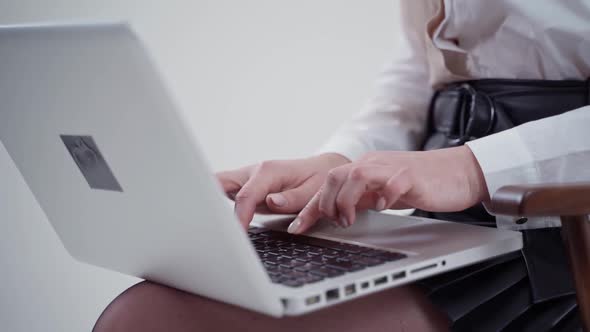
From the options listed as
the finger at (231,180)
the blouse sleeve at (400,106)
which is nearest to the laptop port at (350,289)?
the finger at (231,180)

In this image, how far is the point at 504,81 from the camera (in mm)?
929

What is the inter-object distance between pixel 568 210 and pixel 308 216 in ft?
0.86

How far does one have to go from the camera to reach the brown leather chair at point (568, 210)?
60 centimetres

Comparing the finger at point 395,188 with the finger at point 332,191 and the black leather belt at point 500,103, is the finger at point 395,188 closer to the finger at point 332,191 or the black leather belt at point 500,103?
the finger at point 332,191

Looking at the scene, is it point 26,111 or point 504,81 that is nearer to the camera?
point 26,111

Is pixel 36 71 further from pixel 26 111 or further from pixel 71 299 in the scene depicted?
pixel 71 299

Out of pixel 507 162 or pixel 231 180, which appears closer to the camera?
pixel 507 162

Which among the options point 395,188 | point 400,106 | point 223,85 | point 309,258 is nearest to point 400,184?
point 395,188

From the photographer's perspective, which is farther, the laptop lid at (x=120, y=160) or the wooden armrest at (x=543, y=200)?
the wooden armrest at (x=543, y=200)

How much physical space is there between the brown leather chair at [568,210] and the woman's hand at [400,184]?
0.32 feet

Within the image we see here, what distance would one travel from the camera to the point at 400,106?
116 centimetres

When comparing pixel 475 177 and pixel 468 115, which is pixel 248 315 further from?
pixel 468 115

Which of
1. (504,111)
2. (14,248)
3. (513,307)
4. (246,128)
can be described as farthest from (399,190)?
(246,128)

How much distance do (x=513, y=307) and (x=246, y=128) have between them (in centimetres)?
142
